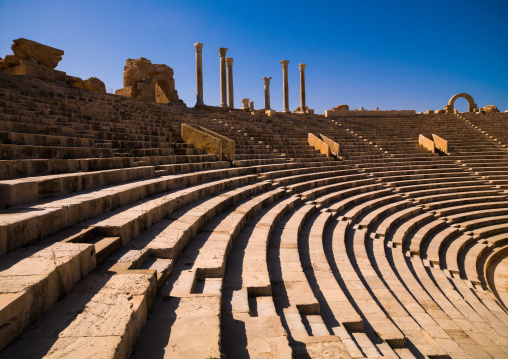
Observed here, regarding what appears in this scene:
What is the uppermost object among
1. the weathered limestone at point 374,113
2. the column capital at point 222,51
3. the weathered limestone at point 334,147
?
the column capital at point 222,51

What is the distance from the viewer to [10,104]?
25.6 ft

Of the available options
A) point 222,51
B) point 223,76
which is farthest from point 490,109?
point 222,51

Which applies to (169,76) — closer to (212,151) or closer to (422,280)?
(212,151)

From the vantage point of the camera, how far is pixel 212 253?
13.2 ft

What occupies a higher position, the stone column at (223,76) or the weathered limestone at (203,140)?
the stone column at (223,76)

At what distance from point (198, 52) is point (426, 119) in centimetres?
1837

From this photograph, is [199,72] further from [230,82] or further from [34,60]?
[34,60]

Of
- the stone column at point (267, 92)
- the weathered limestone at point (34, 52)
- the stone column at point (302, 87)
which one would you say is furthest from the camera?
the stone column at point (302, 87)

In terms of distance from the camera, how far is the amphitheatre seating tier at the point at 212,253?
2.29m

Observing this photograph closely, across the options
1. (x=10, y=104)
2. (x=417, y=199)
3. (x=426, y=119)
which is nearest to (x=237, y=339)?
(x=10, y=104)

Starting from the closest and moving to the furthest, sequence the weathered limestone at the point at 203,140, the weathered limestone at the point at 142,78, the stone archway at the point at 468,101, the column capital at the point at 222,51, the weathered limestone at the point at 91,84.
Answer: the weathered limestone at the point at 203,140, the weathered limestone at the point at 91,84, the weathered limestone at the point at 142,78, the column capital at the point at 222,51, the stone archway at the point at 468,101

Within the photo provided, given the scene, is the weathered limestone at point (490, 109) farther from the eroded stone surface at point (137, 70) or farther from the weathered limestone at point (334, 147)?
the eroded stone surface at point (137, 70)

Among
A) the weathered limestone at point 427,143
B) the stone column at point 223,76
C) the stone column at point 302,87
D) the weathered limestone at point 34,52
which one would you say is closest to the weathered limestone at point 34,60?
the weathered limestone at point 34,52

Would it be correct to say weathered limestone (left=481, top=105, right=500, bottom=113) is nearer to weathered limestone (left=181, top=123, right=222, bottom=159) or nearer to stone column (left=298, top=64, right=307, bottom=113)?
stone column (left=298, top=64, right=307, bottom=113)
